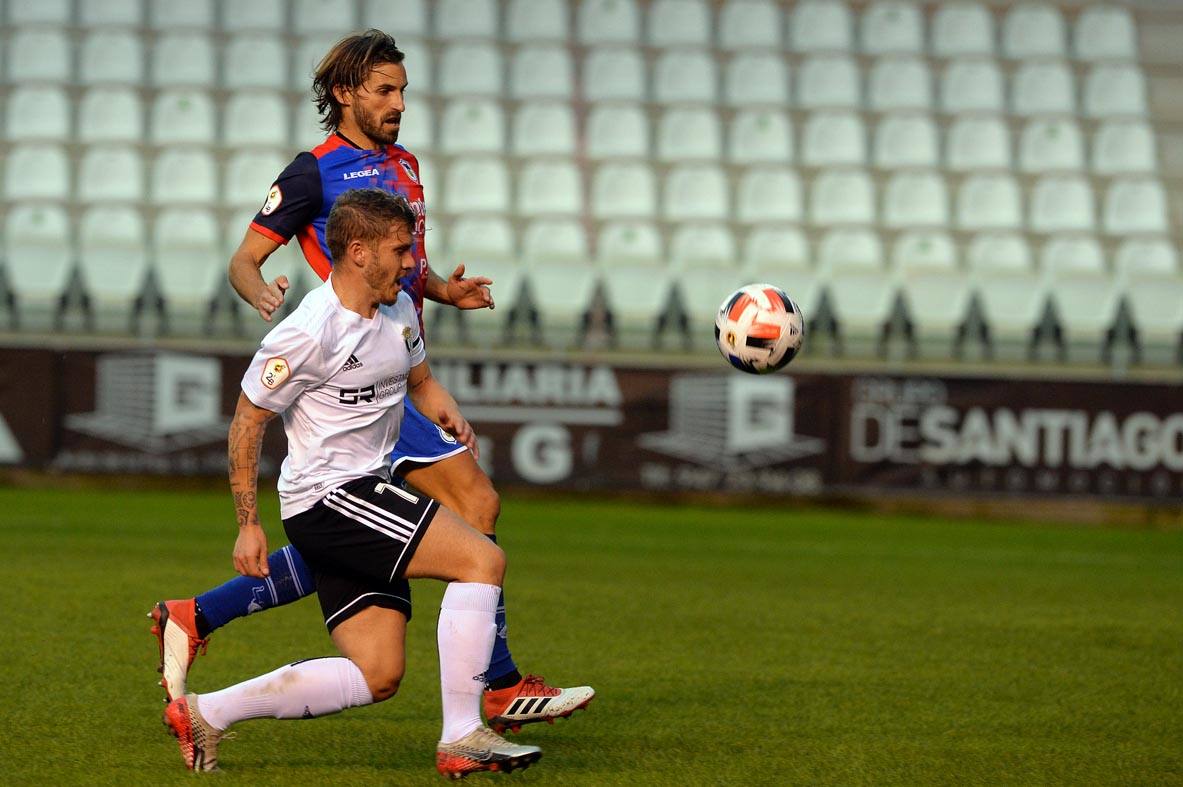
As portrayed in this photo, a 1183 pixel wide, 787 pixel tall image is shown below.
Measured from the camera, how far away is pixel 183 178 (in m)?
15.0

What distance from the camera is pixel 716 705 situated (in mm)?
5027

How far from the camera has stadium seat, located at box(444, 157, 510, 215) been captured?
1504cm

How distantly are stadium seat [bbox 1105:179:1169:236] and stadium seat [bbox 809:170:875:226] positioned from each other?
2692 mm

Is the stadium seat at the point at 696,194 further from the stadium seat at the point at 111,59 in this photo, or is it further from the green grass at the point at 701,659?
the stadium seat at the point at 111,59

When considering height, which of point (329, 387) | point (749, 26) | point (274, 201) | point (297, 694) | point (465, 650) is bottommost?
point (297, 694)

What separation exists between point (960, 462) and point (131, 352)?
23.0ft

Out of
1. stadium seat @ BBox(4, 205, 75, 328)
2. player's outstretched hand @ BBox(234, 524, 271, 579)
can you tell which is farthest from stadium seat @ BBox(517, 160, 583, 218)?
player's outstretched hand @ BBox(234, 524, 271, 579)

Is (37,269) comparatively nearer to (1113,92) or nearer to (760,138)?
(760,138)

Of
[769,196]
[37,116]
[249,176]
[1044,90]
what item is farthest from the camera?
[1044,90]

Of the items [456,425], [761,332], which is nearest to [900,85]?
[761,332]

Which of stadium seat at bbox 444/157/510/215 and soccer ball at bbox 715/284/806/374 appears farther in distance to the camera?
stadium seat at bbox 444/157/510/215

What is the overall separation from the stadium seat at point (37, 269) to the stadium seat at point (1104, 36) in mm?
12111

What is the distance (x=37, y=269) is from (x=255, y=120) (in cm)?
331

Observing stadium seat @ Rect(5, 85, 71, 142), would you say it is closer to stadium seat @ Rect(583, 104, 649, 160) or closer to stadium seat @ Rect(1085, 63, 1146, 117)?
stadium seat @ Rect(583, 104, 649, 160)
